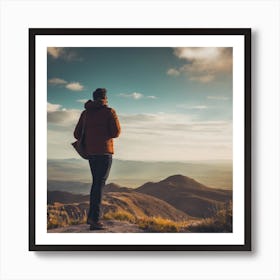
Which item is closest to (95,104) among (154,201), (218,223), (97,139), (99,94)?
(99,94)

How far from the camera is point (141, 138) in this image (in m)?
1.87

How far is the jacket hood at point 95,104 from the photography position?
1870 millimetres

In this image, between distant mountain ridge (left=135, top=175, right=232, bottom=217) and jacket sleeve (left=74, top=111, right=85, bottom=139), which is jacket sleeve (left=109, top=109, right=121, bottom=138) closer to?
jacket sleeve (left=74, top=111, right=85, bottom=139)

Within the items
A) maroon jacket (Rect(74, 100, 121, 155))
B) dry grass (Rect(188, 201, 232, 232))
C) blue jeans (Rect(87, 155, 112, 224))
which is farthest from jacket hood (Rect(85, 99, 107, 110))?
dry grass (Rect(188, 201, 232, 232))

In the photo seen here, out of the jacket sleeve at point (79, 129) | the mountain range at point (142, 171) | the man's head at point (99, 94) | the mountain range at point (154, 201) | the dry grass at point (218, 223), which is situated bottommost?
the dry grass at point (218, 223)

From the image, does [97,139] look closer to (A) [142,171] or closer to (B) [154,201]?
(A) [142,171]

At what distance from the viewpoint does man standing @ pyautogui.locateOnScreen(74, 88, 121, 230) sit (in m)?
1.86

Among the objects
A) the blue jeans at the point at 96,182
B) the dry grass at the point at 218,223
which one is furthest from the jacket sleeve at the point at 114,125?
the dry grass at the point at 218,223

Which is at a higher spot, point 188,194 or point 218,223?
point 188,194

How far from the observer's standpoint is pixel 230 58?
6.15 feet

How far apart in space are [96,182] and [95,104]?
348 millimetres

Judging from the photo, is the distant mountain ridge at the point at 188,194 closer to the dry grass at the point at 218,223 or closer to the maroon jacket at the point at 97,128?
the dry grass at the point at 218,223

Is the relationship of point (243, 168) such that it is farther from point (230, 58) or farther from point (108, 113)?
point (108, 113)
